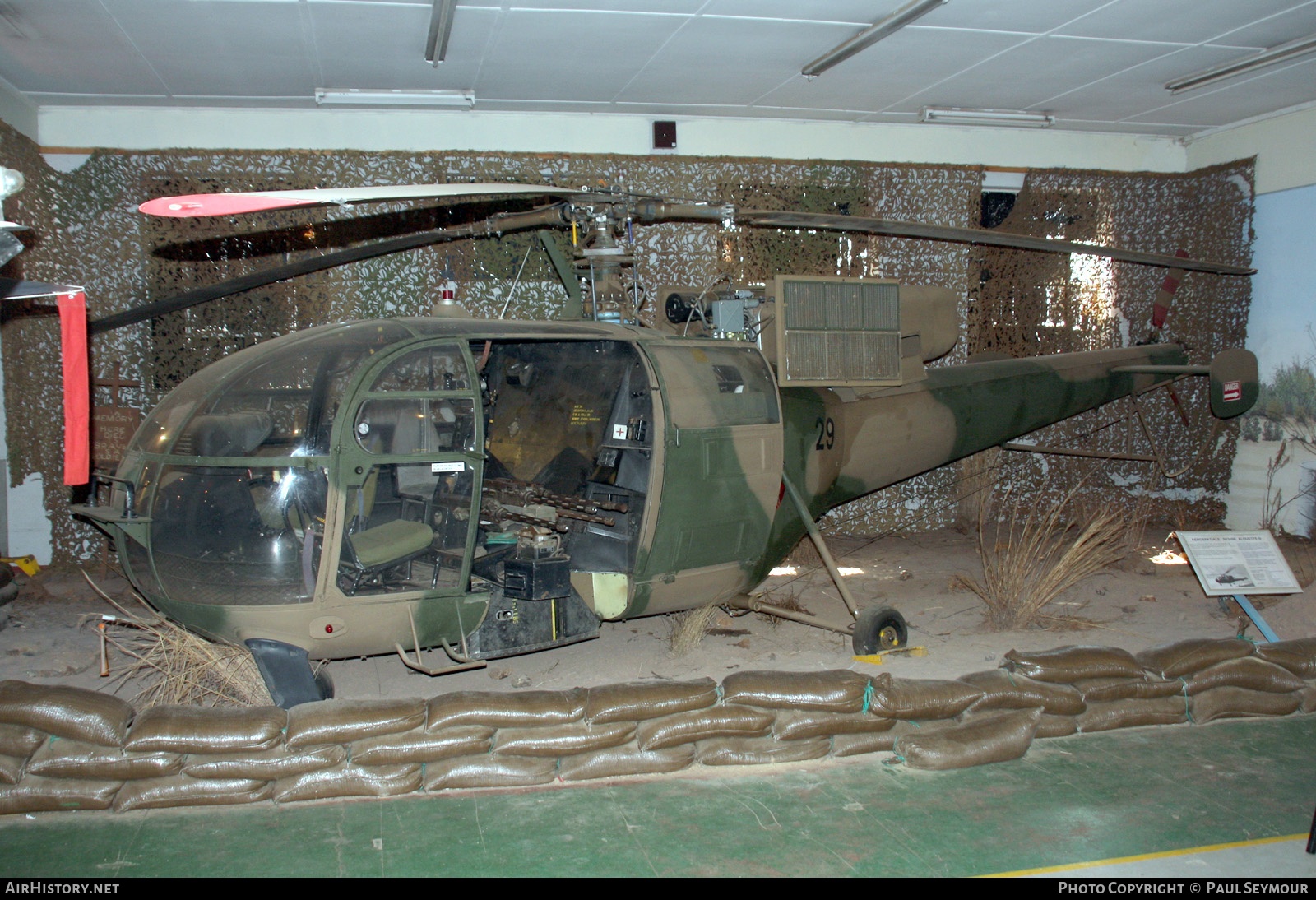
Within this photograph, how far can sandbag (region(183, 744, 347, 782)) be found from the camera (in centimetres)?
351

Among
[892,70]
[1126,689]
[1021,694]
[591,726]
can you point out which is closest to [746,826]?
[591,726]

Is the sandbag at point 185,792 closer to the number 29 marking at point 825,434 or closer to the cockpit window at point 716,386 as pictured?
the cockpit window at point 716,386

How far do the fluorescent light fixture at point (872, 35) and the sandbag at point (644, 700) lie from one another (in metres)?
4.60

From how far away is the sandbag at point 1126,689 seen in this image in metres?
4.27

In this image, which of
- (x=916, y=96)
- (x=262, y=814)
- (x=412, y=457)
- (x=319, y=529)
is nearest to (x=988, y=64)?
(x=916, y=96)

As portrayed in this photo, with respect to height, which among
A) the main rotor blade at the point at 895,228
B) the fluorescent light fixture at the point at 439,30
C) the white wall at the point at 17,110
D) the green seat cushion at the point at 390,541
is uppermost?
the fluorescent light fixture at the point at 439,30

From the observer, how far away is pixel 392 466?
14.1ft

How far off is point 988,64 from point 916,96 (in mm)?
867

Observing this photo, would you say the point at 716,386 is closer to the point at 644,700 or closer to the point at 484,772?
the point at 644,700

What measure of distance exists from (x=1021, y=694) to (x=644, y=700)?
1.85 meters

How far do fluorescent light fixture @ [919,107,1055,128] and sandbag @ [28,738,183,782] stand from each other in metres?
7.85

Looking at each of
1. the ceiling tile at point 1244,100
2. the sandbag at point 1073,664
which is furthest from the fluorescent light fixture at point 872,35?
the sandbag at point 1073,664

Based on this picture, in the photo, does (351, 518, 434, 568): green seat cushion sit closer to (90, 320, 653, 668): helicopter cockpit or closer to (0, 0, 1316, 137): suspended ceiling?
(90, 320, 653, 668): helicopter cockpit

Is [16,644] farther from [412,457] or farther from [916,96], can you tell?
[916,96]
